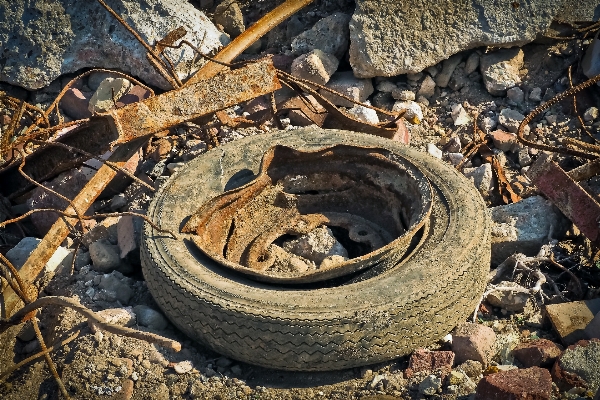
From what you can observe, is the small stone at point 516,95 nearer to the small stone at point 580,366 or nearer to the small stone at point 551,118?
the small stone at point 551,118

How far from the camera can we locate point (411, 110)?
6141mm

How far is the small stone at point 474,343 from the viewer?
12.7 feet

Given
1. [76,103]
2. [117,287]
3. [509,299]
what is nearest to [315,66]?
[76,103]

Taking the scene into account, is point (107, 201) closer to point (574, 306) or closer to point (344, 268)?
point (344, 268)

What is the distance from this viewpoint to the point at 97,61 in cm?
668

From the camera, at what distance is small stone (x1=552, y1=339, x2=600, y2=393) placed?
3.64 meters

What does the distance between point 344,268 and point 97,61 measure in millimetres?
3994

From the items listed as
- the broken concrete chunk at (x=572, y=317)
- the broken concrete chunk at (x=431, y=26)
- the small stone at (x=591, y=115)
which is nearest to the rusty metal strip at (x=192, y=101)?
the broken concrete chunk at (x=431, y=26)

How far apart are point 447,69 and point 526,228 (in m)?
2.11

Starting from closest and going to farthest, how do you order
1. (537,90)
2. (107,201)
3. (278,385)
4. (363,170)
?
1. (278,385)
2. (363,170)
3. (107,201)
4. (537,90)

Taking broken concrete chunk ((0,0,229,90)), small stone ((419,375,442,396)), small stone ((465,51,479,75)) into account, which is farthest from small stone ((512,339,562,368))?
broken concrete chunk ((0,0,229,90))

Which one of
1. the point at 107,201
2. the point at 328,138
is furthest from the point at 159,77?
the point at 328,138

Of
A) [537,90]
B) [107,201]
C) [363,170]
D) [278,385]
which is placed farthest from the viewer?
[537,90]

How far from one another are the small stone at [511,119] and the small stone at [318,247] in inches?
85.0
